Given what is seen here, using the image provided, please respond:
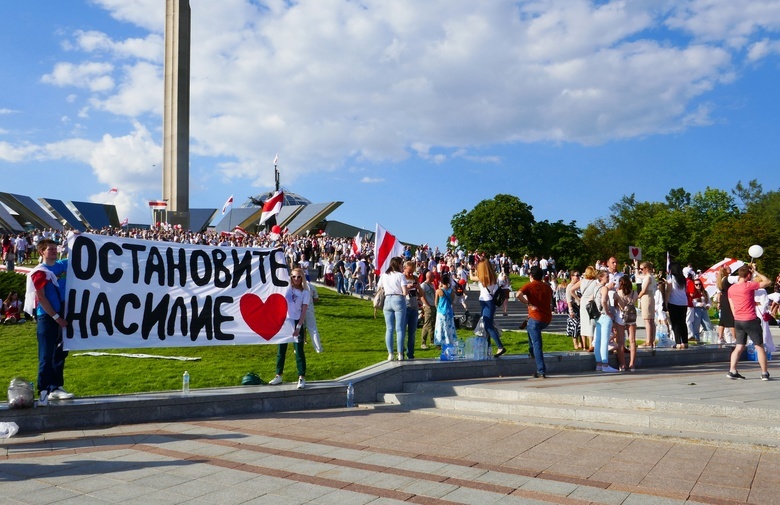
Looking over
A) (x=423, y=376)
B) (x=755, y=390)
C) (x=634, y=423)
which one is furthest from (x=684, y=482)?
(x=423, y=376)

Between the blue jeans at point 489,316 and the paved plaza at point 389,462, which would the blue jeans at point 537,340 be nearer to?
the blue jeans at point 489,316

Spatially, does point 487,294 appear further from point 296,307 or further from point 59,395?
point 59,395

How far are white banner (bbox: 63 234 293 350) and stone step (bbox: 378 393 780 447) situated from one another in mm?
2334

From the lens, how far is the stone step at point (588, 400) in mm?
7460

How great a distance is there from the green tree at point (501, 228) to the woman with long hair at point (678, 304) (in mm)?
60649

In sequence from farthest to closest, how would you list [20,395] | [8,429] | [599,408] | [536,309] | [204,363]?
[204,363], [536,309], [599,408], [20,395], [8,429]

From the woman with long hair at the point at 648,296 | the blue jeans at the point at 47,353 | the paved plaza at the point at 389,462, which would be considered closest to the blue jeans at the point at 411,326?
the paved plaza at the point at 389,462

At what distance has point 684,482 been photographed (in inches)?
212

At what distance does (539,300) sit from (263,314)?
4.36m

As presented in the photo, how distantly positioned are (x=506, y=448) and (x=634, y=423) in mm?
1860

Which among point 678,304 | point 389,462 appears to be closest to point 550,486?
point 389,462

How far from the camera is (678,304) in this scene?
14.2 metres

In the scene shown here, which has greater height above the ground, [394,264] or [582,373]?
[394,264]

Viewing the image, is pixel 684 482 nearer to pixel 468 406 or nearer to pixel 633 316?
pixel 468 406
